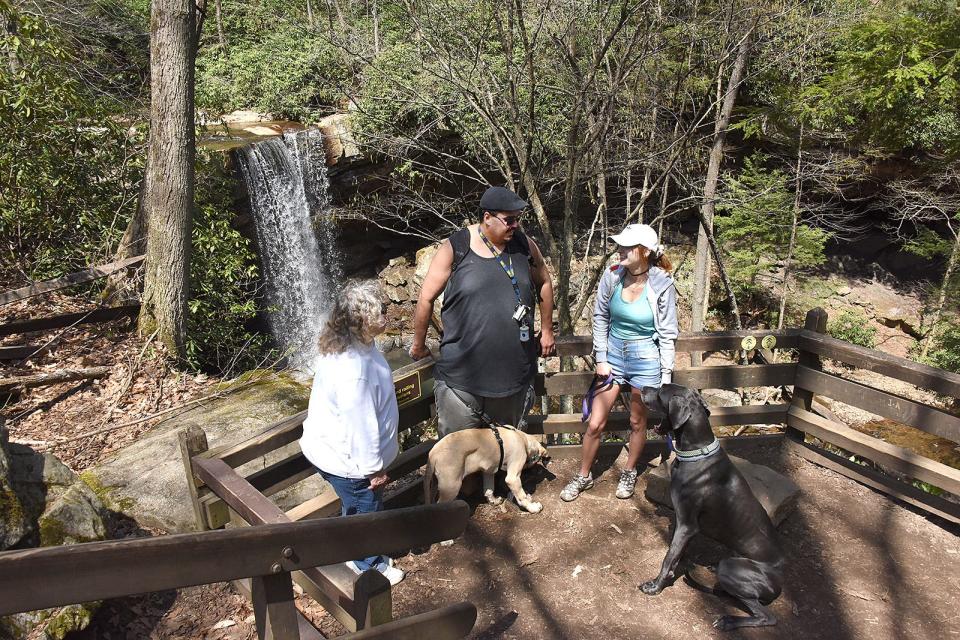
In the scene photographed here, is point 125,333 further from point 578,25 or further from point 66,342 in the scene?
point 578,25

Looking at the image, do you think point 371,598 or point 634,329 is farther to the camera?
point 634,329

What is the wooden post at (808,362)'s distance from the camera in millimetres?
4812

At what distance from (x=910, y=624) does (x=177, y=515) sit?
4.65 meters

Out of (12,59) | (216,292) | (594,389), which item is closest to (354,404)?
(594,389)

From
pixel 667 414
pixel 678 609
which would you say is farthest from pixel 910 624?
pixel 667 414

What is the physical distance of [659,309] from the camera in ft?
12.8

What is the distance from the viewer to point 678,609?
3.44 metres

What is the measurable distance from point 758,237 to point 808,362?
13.5m

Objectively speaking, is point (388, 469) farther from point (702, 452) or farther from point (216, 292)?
point (216, 292)

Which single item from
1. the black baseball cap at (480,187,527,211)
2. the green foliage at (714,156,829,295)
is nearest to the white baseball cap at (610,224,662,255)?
the black baseball cap at (480,187,527,211)

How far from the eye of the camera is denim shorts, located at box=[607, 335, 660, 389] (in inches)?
158

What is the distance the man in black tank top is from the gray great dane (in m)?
0.86

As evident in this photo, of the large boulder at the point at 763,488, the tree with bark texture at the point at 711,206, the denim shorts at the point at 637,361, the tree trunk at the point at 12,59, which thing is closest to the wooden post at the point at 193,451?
the denim shorts at the point at 637,361

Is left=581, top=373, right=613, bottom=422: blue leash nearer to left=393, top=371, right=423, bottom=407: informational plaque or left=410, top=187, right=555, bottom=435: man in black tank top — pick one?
left=410, top=187, right=555, bottom=435: man in black tank top
